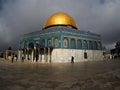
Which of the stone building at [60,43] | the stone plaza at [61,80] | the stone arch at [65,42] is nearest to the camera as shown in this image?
the stone plaza at [61,80]

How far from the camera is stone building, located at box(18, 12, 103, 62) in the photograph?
30.9 m

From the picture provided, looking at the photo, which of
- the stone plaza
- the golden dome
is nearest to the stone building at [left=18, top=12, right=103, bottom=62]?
the golden dome

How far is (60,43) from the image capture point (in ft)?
101

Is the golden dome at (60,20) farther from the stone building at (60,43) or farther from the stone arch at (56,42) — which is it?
the stone arch at (56,42)

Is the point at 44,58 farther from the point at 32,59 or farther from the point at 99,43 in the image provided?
the point at 99,43

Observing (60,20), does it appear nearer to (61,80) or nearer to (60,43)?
(60,43)

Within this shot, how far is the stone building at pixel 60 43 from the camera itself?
101ft

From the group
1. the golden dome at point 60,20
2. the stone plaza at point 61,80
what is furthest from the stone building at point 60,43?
the stone plaza at point 61,80

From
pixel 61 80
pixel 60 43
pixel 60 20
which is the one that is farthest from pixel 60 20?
pixel 61 80

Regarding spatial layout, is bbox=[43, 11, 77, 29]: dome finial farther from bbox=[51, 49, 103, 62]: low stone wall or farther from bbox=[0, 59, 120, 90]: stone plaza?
bbox=[0, 59, 120, 90]: stone plaza

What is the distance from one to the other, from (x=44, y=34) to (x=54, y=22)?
4323 millimetres

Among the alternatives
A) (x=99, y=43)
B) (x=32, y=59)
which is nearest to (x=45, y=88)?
(x=32, y=59)

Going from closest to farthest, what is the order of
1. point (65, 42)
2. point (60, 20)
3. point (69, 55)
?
1. point (69, 55)
2. point (65, 42)
3. point (60, 20)

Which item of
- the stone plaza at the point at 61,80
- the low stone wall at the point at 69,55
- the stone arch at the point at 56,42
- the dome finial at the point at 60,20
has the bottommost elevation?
the stone plaza at the point at 61,80
